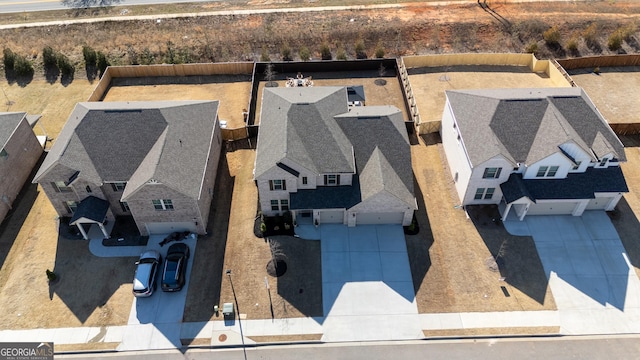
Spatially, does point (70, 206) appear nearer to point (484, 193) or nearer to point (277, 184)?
point (277, 184)

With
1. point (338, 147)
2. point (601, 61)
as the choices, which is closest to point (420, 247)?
point (338, 147)

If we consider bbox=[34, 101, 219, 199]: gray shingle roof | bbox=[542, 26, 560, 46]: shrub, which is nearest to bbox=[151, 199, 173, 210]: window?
bbox=[34, 101, 219, 199]: gray shingle roof

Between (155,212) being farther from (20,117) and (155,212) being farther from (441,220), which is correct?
(441,220)

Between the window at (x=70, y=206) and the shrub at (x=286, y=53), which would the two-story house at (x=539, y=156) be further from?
the window at (x=70, y=206)

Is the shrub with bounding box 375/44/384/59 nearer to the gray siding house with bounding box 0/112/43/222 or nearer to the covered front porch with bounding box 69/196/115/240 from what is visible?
the covered front porch with bounding box 69/196/115/240

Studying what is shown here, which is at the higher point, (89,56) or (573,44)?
(573,44)

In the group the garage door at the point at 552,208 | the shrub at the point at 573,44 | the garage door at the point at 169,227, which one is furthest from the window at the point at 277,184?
the shrub at the point at 573,44
